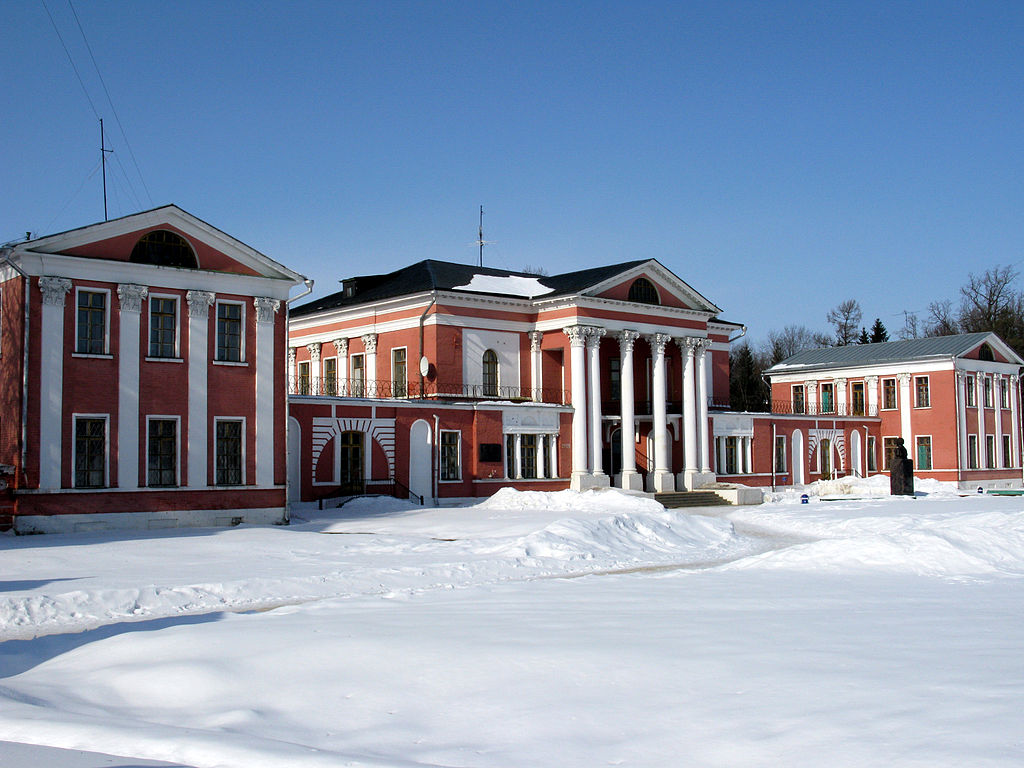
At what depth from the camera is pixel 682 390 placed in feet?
143

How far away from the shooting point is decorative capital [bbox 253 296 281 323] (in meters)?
27.9

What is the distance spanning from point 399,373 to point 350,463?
8.01 metres

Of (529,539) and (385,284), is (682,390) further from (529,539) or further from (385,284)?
(529,539)

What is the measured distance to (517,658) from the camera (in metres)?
A: 9.40

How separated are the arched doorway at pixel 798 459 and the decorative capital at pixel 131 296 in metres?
33.3

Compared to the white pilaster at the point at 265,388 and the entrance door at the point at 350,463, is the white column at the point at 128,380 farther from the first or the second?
the entrance door at the point at 350,463

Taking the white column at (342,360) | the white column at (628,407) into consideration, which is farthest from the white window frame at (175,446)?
the white column at (628,407)

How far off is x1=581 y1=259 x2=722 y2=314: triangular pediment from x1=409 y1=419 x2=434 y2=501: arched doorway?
8.47 meters

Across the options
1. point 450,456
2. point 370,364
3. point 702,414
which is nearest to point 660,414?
point 702,414

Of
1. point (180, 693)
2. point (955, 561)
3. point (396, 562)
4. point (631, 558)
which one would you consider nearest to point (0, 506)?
point (396, 562)

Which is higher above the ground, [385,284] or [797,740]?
[385,284]

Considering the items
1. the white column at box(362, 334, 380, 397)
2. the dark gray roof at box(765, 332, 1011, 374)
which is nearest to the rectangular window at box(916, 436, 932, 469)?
the dark gray roof at box(765, 332, 1011, 374)

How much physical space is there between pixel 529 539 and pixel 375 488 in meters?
13.5

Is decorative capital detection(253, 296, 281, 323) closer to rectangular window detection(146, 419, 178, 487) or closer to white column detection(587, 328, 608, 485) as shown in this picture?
rectangular window detection(146, 419, 178, 487)
